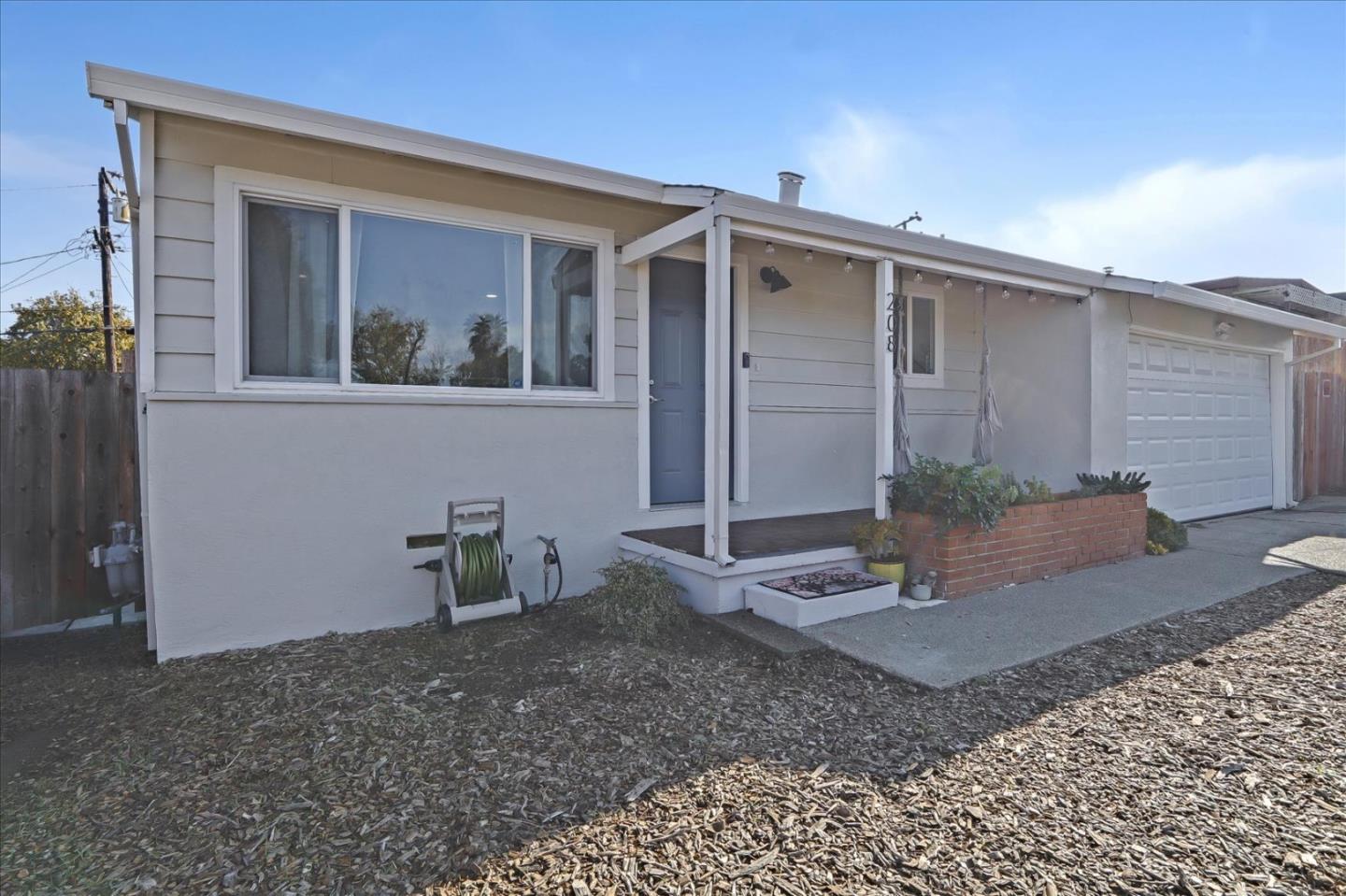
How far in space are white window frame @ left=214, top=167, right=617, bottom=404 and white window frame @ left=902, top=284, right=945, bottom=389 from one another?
3.40m

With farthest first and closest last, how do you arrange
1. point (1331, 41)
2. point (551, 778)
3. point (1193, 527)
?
point (1193, 527)
point (1331, 41)
point (551, 778)

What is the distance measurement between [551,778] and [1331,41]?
8.76m

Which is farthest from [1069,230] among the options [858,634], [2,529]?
[2,529]

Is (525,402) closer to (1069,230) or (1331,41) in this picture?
(1331,41)

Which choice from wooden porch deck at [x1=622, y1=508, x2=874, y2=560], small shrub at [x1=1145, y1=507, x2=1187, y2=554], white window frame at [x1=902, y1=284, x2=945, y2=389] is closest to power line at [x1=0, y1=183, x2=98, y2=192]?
wooden porch deck at [x1=622, y1=508, x2=874, y2=560]

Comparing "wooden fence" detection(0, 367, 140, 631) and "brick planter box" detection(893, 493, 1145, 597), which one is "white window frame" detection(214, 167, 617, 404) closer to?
"wooden fence" detection(0, 367, 140, 631)

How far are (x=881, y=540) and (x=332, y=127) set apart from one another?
4336 millimetres

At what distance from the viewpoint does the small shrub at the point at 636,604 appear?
13.5 feet

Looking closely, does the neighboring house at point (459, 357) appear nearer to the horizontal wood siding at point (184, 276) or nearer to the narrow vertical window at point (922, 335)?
the horizontal wood siding at point (184, 276)

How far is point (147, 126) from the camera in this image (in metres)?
3.75

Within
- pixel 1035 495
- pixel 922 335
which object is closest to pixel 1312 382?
pixel 922 335

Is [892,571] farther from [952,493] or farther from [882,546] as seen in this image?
[952,493]

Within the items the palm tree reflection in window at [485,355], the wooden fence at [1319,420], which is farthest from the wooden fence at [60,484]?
the wooden fence at [1319,420]

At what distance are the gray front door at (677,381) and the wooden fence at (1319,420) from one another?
9.86 m
